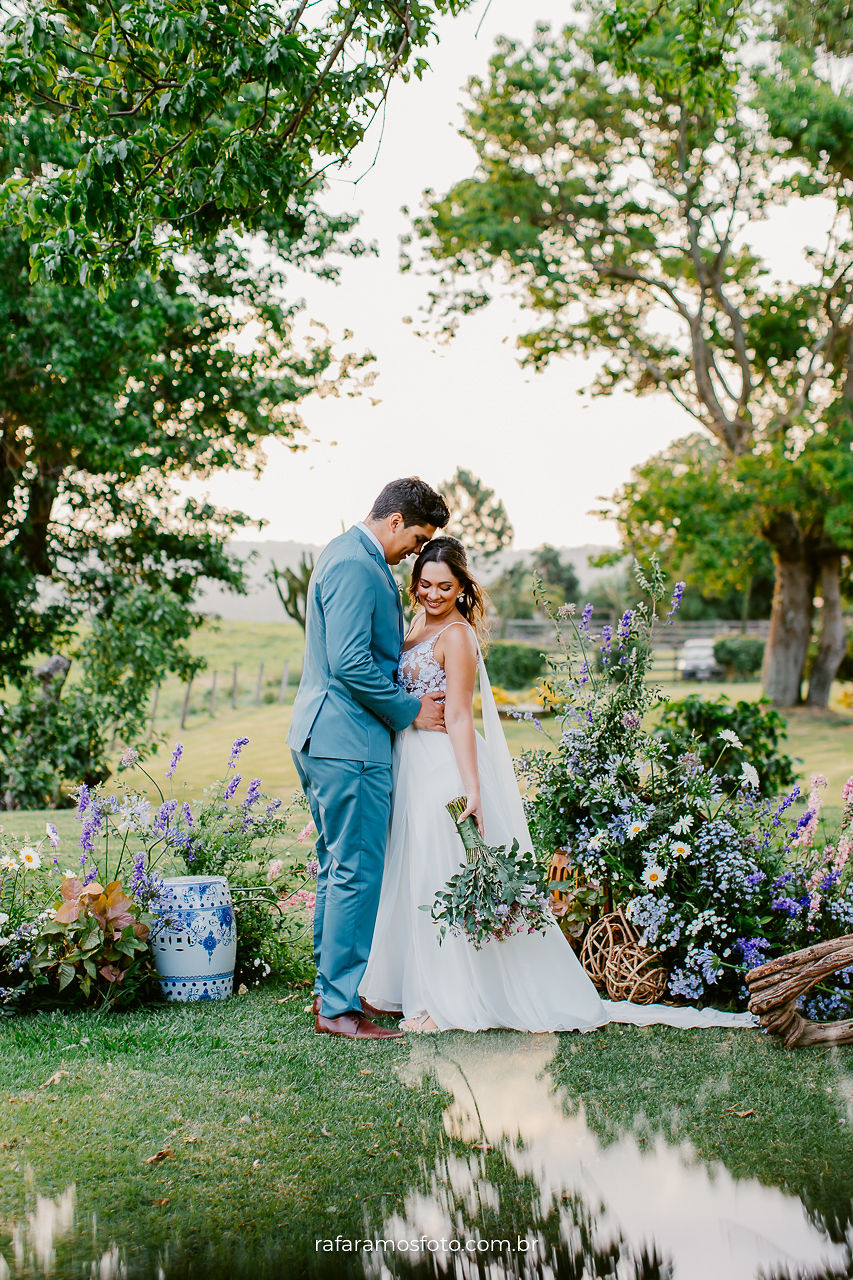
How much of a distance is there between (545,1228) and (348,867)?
5.28 feet

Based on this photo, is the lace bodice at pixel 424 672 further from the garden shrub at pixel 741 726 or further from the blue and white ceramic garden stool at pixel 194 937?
the garden shrub at pixel 741 726

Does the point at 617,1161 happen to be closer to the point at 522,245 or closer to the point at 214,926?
the point at 214,926

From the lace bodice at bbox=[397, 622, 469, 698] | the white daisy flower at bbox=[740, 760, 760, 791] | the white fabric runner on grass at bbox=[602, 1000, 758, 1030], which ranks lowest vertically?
the white fabric runner on grass at bbox=[602, 1000, 758, 1030]

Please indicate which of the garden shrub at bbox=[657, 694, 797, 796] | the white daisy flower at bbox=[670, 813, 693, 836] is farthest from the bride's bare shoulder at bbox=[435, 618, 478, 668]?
the garden shrub at bbox=[657, 694, 797, 796]

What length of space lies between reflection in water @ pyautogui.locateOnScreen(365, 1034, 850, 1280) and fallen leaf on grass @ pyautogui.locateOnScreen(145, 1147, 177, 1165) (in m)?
0.74

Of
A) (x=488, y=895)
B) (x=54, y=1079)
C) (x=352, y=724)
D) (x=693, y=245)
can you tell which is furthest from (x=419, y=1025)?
(x=693, y=245)

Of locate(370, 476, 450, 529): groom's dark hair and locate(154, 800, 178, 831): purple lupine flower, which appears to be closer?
locate(370, 476, 450, 529): groom's dark hair

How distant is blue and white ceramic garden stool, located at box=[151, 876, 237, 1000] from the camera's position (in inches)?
172

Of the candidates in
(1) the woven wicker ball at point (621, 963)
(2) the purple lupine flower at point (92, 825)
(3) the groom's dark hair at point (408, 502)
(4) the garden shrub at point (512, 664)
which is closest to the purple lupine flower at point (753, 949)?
(1) the woven wicker ball at point (621, 963)

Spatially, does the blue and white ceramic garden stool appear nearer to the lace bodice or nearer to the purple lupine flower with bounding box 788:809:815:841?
the lace bodice

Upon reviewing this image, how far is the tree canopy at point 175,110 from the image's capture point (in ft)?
14.2

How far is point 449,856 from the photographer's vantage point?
13.9 ft

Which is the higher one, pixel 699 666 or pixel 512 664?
pixel 512 664

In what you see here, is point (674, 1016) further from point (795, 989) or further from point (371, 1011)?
point (371, 1011)
